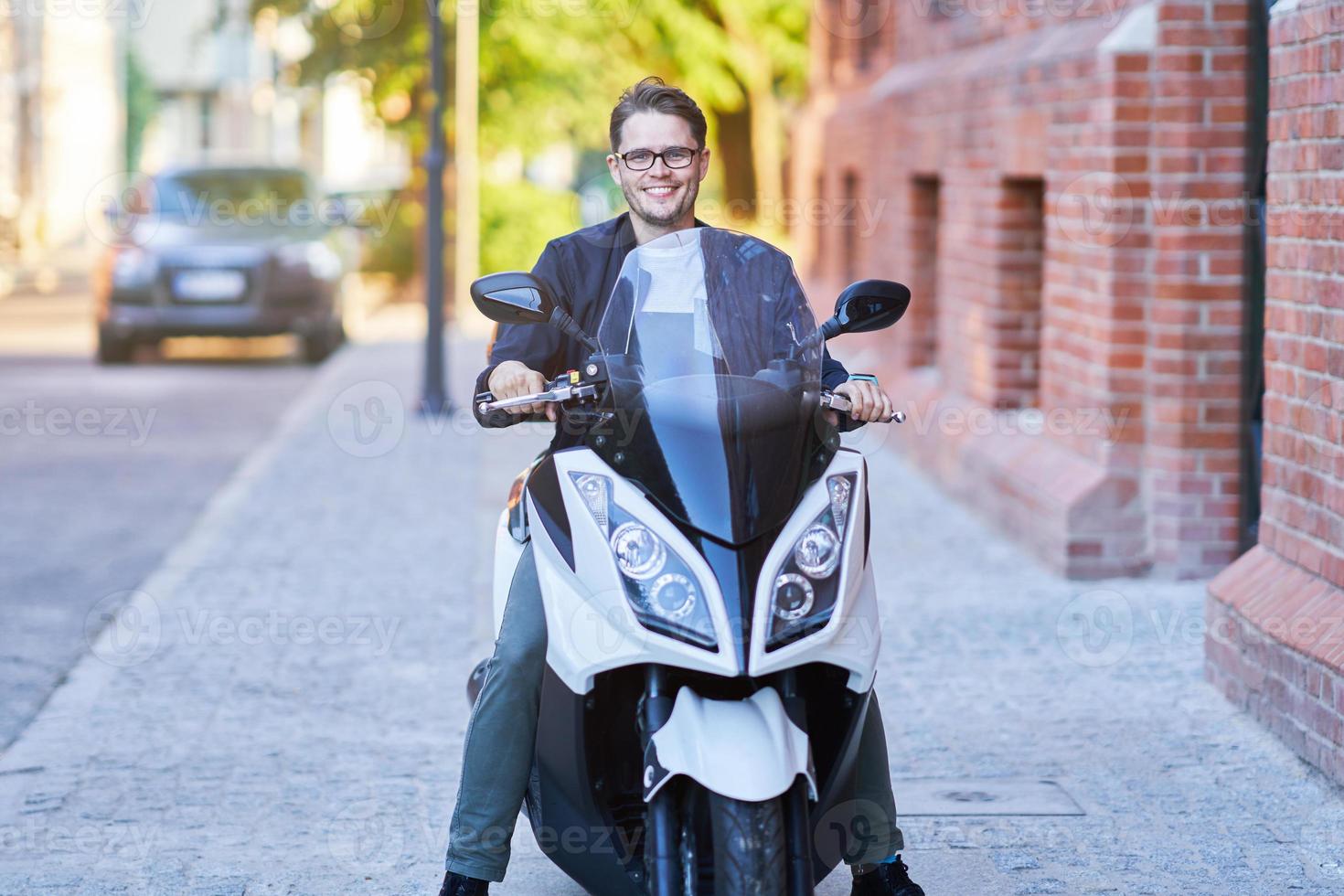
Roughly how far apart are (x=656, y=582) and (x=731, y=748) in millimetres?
306

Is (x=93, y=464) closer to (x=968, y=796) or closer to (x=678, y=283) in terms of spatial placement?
(x=968, y=796)

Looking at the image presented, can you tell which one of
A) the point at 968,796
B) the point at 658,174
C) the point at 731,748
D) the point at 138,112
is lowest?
the point at 968,796

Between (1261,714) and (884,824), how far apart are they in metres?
2.10

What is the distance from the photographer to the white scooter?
11.1 ft

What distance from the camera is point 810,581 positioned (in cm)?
344

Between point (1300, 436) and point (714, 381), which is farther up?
point (714, 381)

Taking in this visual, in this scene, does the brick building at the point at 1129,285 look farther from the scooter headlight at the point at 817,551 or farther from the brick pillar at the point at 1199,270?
the scooter headlight at the point at 817,551

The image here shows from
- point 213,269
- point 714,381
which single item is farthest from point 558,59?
point 714,381

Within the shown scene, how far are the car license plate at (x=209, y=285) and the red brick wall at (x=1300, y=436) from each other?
12.8m

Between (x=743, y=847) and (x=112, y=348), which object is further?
(x=112, y=348)

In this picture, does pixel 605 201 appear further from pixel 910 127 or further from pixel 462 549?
pixel 462 549

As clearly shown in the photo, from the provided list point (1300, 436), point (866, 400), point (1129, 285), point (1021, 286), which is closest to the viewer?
point (866, 400)

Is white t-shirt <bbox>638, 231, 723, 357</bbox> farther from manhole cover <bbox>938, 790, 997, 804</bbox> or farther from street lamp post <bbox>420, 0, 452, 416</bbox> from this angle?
street lamp post <bbox>420, 0, 452, 416</bbox>

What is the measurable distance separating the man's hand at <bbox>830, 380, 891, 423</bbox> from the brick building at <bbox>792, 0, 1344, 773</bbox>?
1942 millimetres
